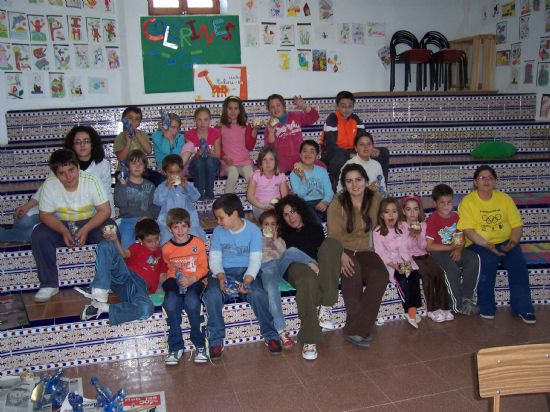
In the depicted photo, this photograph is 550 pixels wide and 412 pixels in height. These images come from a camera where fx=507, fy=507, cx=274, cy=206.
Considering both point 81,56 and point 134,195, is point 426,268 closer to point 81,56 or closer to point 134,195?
point 134,195

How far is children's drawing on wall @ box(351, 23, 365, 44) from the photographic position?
781cm

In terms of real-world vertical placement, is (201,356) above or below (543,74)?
below

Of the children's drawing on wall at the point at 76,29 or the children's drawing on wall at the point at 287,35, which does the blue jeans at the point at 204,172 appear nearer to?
the children's drawing on wall at the point at 76,29

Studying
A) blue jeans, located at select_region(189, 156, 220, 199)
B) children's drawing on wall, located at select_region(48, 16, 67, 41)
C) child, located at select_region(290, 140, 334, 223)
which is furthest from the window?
child, located at select_region(290, 140, 334, 223)

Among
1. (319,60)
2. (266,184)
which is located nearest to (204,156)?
(266,184)

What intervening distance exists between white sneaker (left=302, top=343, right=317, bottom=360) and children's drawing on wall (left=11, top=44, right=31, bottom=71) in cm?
528

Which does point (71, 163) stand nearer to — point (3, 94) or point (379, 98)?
point (3, 94)

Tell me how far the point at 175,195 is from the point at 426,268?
85.1 inches

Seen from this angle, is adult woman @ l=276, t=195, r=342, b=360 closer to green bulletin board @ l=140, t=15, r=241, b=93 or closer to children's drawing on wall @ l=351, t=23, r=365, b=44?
green bulletin board @ l=140, t=15, r=241, b=93

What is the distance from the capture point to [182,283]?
11.6 ft

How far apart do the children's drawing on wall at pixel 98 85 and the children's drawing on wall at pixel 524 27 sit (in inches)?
228

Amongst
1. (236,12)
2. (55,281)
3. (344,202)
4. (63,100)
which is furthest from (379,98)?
(55,281)

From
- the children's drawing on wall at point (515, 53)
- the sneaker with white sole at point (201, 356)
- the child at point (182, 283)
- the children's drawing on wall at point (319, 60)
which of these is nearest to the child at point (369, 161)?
the child at point (182, 283)

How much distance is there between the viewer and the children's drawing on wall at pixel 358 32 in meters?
7.81
